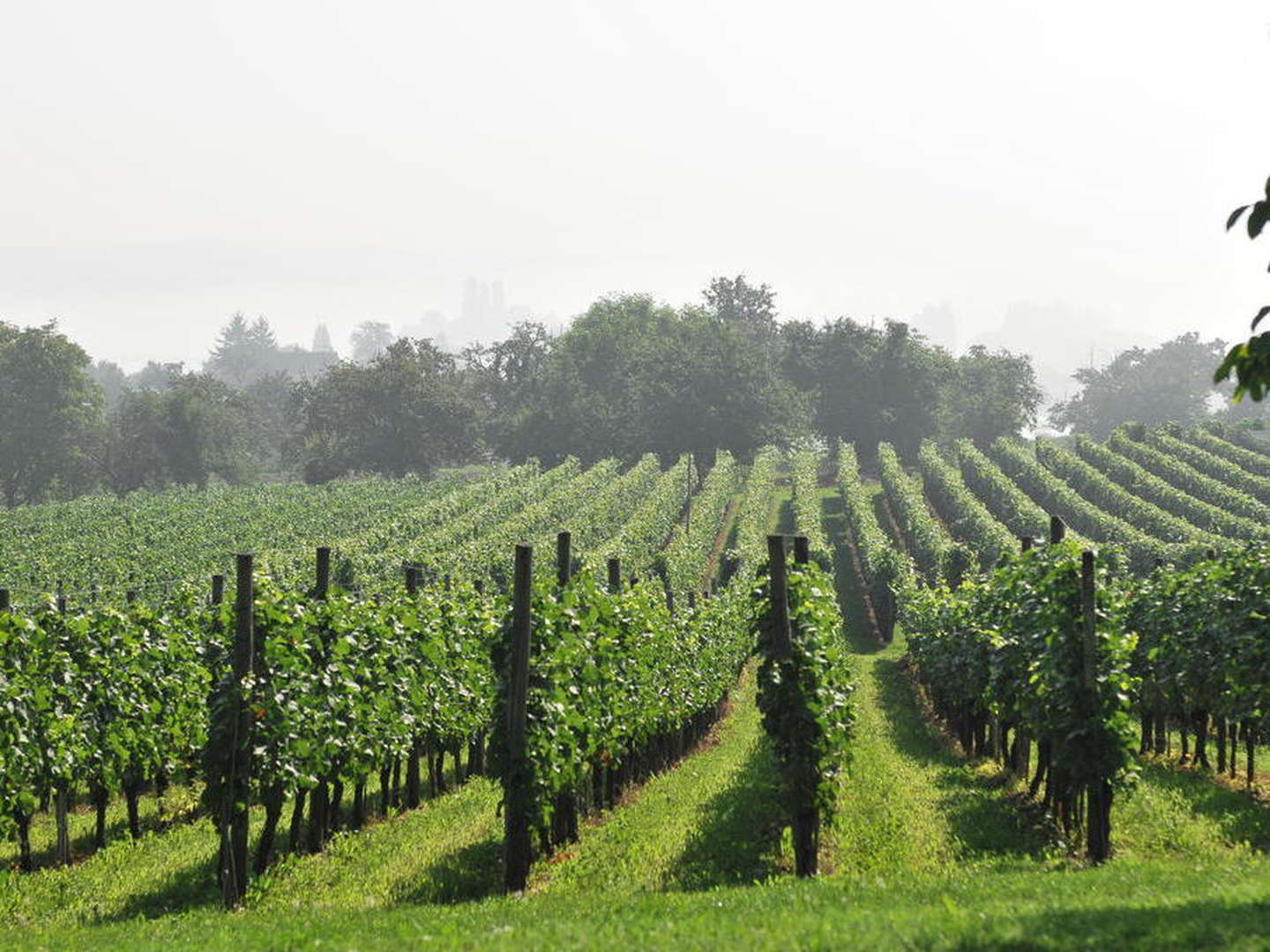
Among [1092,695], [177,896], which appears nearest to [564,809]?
[177,896]

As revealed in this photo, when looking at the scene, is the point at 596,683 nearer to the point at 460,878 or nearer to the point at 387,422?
the point at 460,878

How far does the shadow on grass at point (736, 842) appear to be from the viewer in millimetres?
13805

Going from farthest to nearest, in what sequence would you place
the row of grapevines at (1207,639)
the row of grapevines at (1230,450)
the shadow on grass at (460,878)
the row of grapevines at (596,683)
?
the row of grapevines at (1230,450) → the row of grapevines at (1207,639) → the row of grapevines at (596,683) → the shadow on grass at (460,878)

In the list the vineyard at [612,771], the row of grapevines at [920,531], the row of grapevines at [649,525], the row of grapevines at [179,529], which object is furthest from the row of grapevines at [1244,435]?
the vineyard at [612,771]

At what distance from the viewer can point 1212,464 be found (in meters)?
77.0

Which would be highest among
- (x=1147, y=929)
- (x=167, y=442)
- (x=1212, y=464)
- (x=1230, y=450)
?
(x=167, y=442)

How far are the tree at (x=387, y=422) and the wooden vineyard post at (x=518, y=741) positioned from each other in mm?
99847

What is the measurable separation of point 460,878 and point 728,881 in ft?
10.6

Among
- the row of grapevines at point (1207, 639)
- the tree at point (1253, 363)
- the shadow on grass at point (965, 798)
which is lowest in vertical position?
the shadow on grass at point (965, 798)

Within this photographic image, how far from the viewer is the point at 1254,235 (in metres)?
8.13

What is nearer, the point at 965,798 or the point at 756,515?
the point at 965,798

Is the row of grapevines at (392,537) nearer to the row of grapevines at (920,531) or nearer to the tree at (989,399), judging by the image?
the row of grapevines at (920,531)

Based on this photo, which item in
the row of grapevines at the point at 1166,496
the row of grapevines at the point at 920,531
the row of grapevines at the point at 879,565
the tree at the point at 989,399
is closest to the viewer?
the row of grapevines at the point at 879,565

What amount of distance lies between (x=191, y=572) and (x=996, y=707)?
3960 cm
